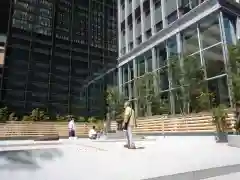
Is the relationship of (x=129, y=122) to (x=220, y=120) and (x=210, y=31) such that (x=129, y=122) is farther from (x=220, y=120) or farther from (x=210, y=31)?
(x=210, y=31)

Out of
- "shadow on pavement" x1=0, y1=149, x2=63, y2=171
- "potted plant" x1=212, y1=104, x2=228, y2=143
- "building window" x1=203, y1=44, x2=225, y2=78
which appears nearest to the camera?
"shadow on pavement" x1=0, y1=149, x2=63, y2=171

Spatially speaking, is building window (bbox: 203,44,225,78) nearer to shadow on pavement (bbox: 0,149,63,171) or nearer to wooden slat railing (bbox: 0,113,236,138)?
wooden slat railing (bbox: 0,113,236,138)

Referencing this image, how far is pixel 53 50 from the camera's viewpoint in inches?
1275

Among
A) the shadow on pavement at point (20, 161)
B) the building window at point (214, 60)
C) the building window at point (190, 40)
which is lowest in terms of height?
the shadow on pavement at point (20, 161)

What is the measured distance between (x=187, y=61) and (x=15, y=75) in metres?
20.0

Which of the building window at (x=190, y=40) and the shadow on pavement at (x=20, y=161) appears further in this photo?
the building window at (x=190, y=40)

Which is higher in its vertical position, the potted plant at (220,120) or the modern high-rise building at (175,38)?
the modern high-rise building at (175,38)

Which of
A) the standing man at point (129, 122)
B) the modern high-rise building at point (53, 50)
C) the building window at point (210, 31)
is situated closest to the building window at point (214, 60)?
the building window at point (210, 31)

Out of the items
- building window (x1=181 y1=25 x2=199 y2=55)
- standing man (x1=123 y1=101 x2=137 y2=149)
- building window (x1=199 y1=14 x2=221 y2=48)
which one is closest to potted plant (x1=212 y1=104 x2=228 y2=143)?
standing man (x1=123 y1=101 x2=137 y2=149)

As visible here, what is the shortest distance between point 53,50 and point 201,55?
2024 centimetres

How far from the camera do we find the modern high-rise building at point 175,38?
16.7 meters

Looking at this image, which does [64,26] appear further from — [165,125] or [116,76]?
[165,125]

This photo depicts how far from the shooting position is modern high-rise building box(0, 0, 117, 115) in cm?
2906

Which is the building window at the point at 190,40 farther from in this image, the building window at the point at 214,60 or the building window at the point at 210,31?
the building window at the point at 214,60
